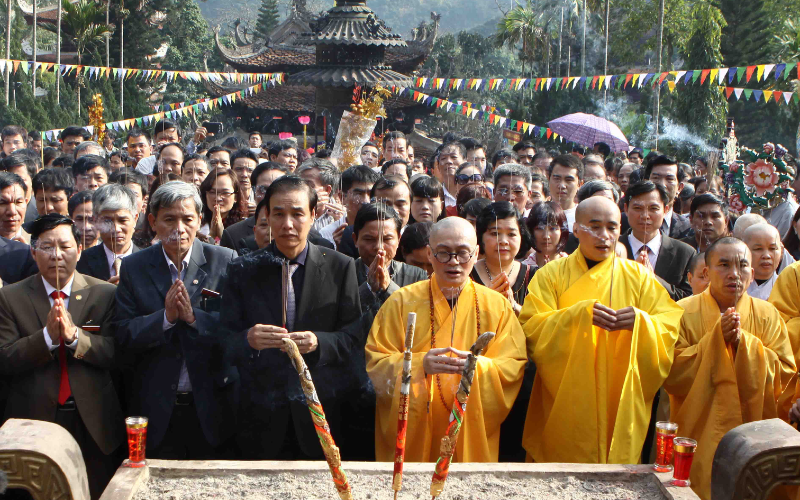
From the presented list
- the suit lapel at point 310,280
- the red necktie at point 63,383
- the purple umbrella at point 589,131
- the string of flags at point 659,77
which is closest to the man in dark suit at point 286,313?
the suit lapel at point 310,280

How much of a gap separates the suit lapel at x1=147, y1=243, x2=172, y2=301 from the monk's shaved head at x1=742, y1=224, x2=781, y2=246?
2.92 m

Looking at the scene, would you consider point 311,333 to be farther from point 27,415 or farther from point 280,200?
point 27,415

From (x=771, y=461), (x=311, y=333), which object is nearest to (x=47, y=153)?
(x=311, y=333)

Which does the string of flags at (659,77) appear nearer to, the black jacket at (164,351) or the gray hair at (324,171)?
the gray hair at (324,171)

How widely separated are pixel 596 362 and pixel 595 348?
0.22 feet

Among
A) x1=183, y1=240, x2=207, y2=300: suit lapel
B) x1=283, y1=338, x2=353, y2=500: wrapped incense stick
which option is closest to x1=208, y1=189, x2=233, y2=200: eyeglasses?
x1=183, y1=240, x2=207, y2=300: suit lapel

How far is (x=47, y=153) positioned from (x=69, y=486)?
790 cm

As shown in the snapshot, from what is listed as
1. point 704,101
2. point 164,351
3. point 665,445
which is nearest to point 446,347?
point 665,445

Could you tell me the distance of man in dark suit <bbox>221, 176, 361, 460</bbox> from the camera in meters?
3.54

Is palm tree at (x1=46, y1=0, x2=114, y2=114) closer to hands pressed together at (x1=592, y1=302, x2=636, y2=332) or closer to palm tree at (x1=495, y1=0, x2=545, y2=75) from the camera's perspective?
palm tree at (x1=495, y1=0, x2=545, y2=75)

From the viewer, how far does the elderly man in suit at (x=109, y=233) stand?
4301mm

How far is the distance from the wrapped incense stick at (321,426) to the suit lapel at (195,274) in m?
1.20

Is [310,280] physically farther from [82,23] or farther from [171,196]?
[82,23]

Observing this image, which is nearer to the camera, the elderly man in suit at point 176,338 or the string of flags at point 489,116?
the elderly man in suit at point 176,338
